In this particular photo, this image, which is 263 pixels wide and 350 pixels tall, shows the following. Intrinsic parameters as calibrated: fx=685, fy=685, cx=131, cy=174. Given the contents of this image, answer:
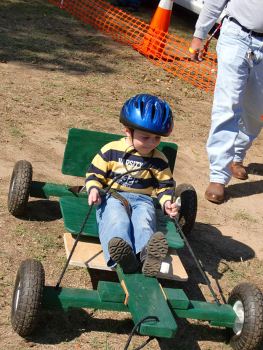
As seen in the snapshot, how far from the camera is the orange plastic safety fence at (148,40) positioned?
9250 millimetres

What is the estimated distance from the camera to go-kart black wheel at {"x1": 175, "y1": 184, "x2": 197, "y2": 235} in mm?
4957

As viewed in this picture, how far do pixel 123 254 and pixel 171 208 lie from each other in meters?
0.65

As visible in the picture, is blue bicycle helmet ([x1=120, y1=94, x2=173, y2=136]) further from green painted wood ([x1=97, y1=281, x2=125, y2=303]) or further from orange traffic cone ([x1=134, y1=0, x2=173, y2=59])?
orange traffic cone ([x1=134, y1=0, x2=173, y2=59])

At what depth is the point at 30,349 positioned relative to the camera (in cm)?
361

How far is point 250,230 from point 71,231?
6.36 feet

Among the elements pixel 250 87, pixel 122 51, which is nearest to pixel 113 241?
pixel 250 87

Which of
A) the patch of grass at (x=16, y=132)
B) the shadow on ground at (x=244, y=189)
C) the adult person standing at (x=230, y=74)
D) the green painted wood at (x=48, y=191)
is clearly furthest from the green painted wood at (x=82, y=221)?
the patch of grass at (x=16, y=132)

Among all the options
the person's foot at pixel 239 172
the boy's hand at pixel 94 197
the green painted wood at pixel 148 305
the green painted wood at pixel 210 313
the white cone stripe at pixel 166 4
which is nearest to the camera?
the green painted wood at pixel 148 305

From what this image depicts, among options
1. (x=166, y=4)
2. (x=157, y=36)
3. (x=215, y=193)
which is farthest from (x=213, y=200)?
(x=166, y=4)

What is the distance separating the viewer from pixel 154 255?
3.80 metres

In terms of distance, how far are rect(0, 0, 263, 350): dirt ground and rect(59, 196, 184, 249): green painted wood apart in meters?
0.31

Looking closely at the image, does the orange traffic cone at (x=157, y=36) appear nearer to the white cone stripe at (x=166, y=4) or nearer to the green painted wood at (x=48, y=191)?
the white cone stripe at (x=166, y=4)

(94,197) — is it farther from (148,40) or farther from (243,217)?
(148,40)

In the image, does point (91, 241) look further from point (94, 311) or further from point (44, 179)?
point (44, 179)
